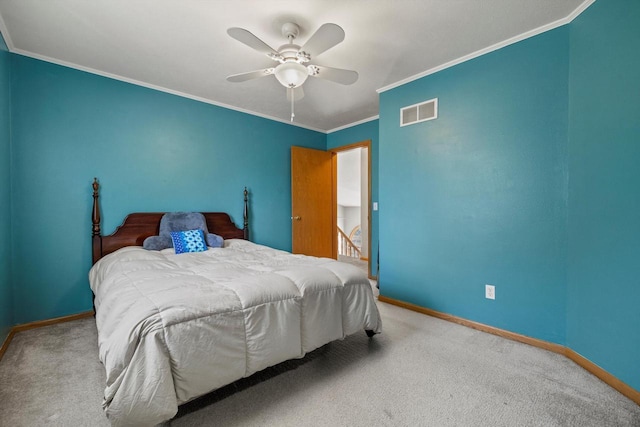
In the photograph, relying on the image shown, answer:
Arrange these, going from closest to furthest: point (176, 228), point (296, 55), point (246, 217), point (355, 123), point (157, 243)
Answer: point (296, 55) → point (157, 243) → point (176, 228) → point (246, 217) → point (355, 123)

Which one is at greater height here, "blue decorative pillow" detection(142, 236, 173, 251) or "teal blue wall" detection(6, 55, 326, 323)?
"teal blue wall" detection(6, 55, 326, 323)

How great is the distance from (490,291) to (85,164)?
4.18 meters

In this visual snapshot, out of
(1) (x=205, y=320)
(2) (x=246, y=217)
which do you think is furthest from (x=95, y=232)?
(1) (x=205, y=320)

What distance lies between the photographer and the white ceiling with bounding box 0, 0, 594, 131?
202cm

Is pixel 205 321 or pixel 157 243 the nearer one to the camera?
pixel 205 321

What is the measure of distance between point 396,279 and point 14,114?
13.7ft

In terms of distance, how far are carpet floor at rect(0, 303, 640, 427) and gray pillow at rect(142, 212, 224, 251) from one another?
1.02 meters

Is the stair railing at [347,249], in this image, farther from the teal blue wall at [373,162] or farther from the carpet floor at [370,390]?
the carpet floor at [370,390]

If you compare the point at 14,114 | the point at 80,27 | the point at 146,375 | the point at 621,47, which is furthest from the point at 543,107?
the point at 14,114

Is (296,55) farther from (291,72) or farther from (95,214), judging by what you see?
(95,214)

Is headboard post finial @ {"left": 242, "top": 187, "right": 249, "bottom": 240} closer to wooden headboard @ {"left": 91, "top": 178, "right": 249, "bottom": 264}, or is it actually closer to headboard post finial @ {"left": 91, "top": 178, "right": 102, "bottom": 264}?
wooden headboard @ {"left": 91, "top": 178, "right": 249, "bottom": 264}

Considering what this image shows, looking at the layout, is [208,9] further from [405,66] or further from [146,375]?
[146,375]

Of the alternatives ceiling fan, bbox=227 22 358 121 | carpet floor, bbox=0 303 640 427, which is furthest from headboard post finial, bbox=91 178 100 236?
ceiling fan, bbox=227 22 358 121

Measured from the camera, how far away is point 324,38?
1.90 meters
